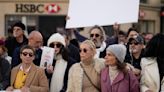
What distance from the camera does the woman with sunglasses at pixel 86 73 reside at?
6.53m

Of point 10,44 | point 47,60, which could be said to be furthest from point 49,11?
point 47,60

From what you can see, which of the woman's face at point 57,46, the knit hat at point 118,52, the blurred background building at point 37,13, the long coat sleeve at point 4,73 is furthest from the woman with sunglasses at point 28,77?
the blurred background building at point 37,13

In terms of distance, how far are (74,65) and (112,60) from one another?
556 millimetres

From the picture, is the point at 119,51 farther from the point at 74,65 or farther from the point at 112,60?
the point at 74,65

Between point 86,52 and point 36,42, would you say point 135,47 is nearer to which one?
point 86,52

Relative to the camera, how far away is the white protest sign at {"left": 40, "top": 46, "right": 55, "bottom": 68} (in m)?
7.31

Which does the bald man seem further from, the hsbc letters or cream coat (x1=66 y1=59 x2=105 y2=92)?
the hsbc letters

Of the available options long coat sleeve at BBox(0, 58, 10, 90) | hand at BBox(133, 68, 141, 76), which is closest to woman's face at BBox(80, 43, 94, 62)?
hand at BBox(133, 68, 141, 76)

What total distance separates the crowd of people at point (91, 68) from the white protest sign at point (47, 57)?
58 mm

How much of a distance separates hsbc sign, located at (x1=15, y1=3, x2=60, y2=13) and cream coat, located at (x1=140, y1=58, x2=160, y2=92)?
22825 millimetres

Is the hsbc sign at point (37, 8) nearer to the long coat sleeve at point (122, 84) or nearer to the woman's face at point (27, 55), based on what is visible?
the woman's face at point (27, 55)

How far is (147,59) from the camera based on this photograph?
265 inches

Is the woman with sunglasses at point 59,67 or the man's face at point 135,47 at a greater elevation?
the man's face at point 135,47

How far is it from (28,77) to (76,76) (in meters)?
0.79
